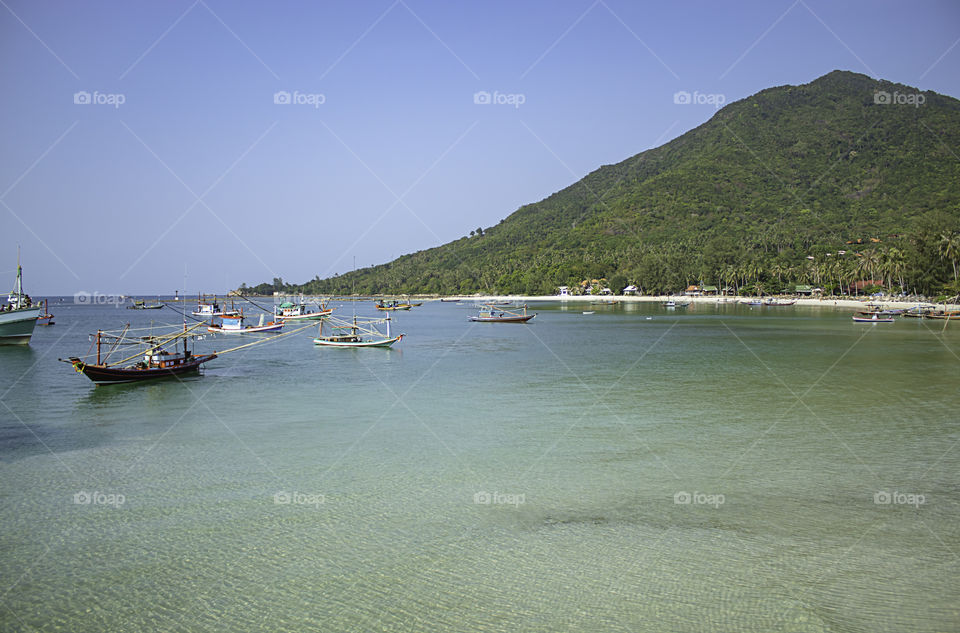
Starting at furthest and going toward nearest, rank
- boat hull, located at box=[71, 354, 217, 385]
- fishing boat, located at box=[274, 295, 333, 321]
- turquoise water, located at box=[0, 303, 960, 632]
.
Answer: fishing boat, located at box=[274, 295, 333, 321] < boat hull, located at box=[71, 354, 217, 385] < turquoise water, located at box=[0, 303, 960, 632]

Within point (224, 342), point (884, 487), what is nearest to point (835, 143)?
point (224, 342)

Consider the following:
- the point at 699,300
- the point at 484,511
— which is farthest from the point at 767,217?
the point at 484,511

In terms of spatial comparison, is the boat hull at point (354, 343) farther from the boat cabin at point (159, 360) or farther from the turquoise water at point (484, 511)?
the turquoise water at point (484, 511)

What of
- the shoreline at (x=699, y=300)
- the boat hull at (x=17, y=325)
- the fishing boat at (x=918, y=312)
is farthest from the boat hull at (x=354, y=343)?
the shoreline at (x=699, y=300)

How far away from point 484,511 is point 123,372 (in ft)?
56.5

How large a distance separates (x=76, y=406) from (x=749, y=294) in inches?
4683

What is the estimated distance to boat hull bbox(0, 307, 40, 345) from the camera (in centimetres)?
3731

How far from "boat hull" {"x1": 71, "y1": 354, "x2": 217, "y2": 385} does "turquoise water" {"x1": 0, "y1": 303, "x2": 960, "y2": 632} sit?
986 millimetres

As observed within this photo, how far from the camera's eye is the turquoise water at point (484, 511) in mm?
6227

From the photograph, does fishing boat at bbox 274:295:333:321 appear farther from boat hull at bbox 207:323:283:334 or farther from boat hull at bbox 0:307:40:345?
boat hull at bbox 0:307:40:345

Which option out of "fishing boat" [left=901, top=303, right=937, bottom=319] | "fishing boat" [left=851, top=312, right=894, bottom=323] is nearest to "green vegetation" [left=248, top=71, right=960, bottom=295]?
"fishing boat" [left=901, top=303, right=937, bottom=319]

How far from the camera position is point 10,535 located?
26.4 feet

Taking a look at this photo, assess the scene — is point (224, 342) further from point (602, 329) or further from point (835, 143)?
point (835, 143)

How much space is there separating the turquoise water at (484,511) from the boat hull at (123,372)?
0.99 metres
